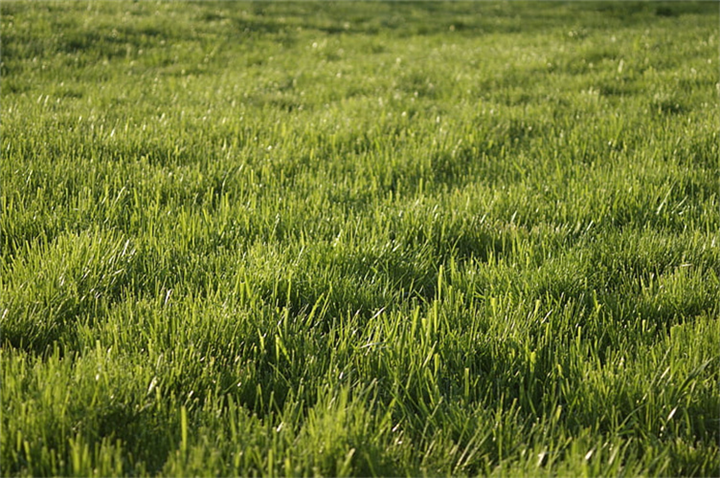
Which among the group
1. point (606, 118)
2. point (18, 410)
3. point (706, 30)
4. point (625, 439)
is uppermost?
point (706, 30)

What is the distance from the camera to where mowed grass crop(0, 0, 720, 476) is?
78.4 inches

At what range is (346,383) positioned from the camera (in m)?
2.28

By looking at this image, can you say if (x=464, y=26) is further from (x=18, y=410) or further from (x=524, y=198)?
(x=18, y=410)

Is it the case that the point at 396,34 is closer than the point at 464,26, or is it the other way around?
the point at 396,34

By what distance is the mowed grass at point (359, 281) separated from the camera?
199 cm

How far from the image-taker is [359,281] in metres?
2.99

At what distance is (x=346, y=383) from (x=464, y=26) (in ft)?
39.8

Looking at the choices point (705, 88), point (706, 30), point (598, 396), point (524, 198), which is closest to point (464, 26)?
point (706, 30)

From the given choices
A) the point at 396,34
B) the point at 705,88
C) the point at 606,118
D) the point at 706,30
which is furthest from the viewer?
the point at 396,34

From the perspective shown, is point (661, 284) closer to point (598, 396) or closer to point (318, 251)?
point (598, 396)

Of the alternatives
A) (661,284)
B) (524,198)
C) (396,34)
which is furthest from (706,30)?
(661,284)

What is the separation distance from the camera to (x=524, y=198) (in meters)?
4.01

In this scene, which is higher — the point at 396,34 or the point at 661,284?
the point at 396,34

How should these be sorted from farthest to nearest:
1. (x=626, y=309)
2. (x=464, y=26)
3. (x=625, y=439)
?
(x=464, y=26)
(x=626, y=309)
(x=625, y=439)
